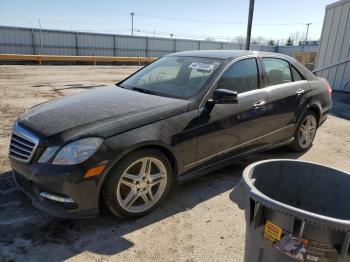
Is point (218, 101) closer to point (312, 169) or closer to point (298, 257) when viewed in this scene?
point (312, 169)

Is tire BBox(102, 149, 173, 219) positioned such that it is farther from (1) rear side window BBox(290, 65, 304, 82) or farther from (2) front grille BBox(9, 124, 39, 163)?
(1) rear side window BBox(290, 65, 304, 82)

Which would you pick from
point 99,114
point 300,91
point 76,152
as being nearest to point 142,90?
point 99,114

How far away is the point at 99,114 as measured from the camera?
307 cm

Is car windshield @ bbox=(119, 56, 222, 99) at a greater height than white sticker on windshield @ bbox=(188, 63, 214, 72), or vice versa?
white sticker on windshield @ bbox=(188, 63, 214, 72)

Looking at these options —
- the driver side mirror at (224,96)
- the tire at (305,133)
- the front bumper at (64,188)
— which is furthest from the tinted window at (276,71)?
the front bumper at (64,188)

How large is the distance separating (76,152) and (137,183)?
0.68 m

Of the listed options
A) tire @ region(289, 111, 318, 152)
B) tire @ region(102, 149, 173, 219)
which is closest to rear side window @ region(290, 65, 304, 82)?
tire @ region(289, 111, 318, 152)

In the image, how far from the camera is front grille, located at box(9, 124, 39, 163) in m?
2.82

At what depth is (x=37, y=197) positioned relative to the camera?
110 inches

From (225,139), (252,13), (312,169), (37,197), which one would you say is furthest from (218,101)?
(252,13)

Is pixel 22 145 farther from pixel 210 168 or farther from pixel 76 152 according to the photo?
pixel 210 168

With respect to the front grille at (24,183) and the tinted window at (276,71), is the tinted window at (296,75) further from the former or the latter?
the front grille at (24,183)

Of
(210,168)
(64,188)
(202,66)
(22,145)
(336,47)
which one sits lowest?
(210,168)

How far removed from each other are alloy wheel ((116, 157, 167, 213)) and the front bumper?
0.25 metres
